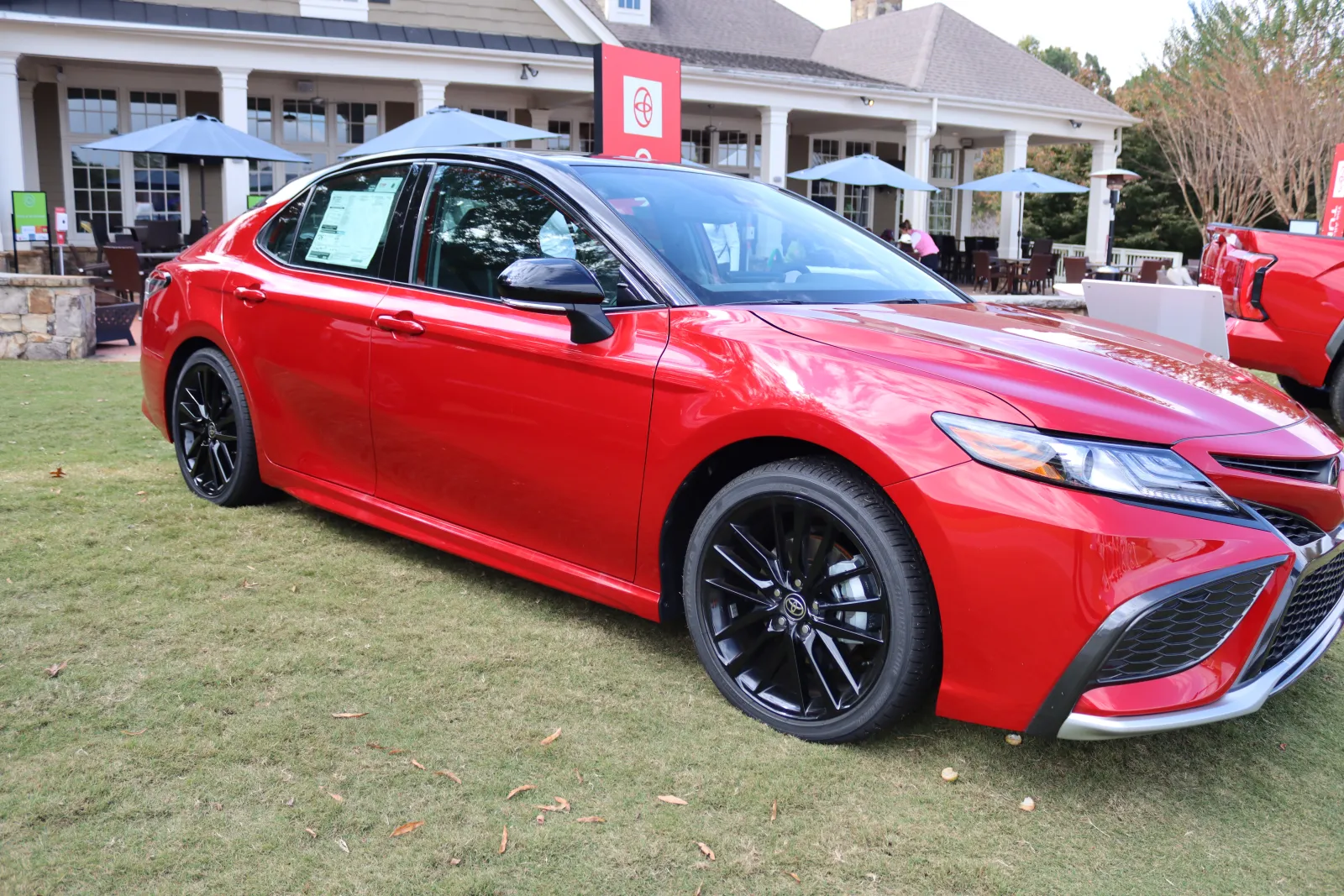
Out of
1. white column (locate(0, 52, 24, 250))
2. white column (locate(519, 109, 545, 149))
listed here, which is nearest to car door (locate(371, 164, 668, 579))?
white column (locate(0, 52, 24, 250))

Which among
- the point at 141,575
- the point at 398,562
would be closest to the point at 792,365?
the point at 398,562

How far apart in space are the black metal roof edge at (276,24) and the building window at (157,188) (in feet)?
10.1

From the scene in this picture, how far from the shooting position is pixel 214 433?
479cm

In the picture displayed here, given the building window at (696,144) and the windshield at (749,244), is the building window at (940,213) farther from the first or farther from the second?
the windshield at (749,244)

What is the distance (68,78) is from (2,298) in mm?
10686

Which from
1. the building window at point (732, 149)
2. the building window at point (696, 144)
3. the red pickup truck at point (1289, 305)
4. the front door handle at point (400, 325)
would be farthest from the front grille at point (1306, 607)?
the building window at point (732, 149)

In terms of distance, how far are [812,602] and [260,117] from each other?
1989 centimetres

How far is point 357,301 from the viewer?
3.92 metres

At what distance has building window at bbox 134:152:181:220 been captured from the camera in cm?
1936

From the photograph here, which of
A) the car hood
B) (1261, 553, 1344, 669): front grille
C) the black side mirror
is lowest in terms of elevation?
(1261, 553, 1344, 669): front grille

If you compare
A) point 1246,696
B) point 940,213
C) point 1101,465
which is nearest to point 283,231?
point 1101,465

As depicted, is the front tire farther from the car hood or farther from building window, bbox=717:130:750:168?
building window, bbox=717:130:750:168

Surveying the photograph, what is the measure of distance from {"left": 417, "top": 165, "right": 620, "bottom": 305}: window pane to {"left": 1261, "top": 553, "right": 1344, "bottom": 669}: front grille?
2001 mm

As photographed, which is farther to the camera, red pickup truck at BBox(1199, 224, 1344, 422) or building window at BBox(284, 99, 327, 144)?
building window at BBox(284, 99, 327, 144)
